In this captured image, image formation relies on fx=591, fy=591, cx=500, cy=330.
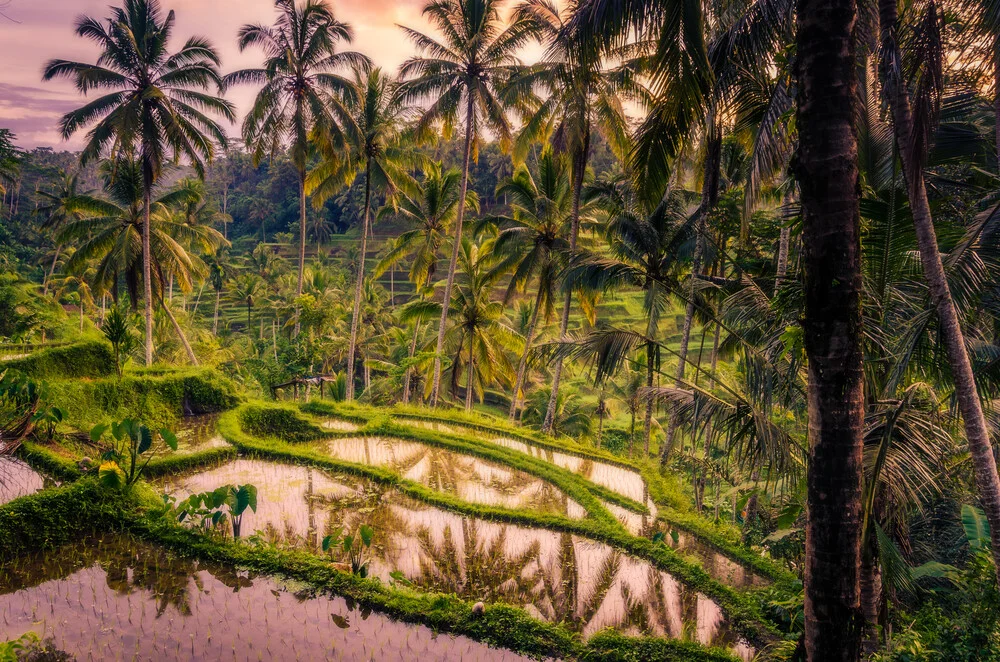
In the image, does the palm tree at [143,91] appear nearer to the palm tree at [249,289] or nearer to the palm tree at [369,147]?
the palm tree at [369,147]

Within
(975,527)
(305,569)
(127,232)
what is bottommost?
(305,569)

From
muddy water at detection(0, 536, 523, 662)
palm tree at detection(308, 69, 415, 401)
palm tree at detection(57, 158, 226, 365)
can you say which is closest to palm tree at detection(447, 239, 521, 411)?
palm tree at detection(308, 69, 415, 401)

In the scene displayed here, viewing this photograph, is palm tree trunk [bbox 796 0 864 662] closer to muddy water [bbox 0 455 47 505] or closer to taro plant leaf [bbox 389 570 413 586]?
taro plant leaf [bbox 389 570 413 586]

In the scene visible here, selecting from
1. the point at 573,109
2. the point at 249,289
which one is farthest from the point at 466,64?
the point at 249,289

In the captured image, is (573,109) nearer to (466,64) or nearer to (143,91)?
(466,64)

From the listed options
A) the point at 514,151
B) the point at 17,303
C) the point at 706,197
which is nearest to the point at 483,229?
the point at 514,151

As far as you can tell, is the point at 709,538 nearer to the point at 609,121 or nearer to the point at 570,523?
the point at 570,523
